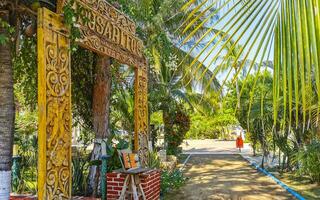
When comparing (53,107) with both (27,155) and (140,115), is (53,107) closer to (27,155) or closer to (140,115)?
(140,115)

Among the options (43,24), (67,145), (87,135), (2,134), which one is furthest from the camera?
(87,135)

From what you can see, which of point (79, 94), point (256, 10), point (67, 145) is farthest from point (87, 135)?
point (256, 10)

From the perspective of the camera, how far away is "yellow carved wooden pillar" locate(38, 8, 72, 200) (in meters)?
3.91

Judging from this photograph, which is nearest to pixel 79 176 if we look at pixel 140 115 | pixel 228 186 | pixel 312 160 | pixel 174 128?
pixel 140 115

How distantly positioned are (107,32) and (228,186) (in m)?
6.13

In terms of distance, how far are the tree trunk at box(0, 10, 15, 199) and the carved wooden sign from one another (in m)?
1.20

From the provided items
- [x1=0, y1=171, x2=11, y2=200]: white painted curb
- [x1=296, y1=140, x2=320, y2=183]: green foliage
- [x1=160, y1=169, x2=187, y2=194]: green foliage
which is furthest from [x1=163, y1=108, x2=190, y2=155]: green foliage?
[x1=0, y1=171, x2=11, y2=200]: white painted curb

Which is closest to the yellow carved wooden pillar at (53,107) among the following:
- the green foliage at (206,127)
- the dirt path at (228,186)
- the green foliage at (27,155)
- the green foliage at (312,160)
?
the green foliage at (27,155)

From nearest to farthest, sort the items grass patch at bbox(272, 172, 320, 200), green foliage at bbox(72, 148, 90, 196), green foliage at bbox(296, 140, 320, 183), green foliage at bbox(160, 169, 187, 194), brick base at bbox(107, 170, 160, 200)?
brick base at bbox(107, 170, 160, 200)
green foliage at bbox(72, 148, 90, 196)
grass patch at bbox(272, 172, 320, 200)
green foliage at bbox(160, 169, 187, 194)
green foliage at bbox(296, 140, 320, 183)

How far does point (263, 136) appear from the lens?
14.1 m

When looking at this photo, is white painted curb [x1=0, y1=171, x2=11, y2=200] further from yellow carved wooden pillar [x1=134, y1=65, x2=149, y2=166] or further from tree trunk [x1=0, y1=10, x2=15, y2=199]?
yellow carved wooden pillar [x1=134, y1=65, x2=149, y2=166]

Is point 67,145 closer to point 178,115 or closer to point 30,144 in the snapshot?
point 30,144

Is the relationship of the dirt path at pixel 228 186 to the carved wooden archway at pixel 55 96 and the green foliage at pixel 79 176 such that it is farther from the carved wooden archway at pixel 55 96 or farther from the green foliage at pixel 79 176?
the carved wooden archway at pixel 55 96

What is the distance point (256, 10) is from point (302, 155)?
9395 mm
